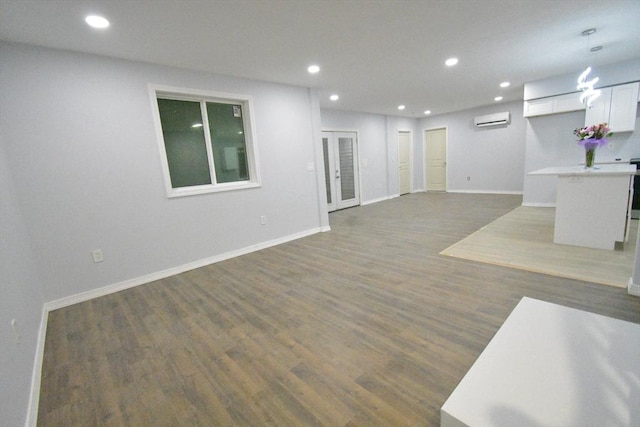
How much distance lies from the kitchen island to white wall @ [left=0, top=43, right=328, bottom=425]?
14.8 ft

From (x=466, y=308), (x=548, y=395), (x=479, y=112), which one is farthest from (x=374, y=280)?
(x=479, y=112)

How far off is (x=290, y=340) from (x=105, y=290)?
96.8 inches

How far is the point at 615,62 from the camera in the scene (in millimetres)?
4691

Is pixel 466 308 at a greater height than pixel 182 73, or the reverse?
pixel 182 73

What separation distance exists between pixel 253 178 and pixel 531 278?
3.78m

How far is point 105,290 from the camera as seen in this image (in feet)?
10.3

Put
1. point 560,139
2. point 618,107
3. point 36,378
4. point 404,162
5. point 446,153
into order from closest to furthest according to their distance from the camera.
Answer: point 36,378 < point 618,107 < point 560,139 < point 446,153 < point 404,162

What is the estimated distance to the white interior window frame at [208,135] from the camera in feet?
11.1

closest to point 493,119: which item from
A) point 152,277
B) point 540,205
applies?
point 540,205

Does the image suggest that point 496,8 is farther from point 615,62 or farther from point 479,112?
point 479,112

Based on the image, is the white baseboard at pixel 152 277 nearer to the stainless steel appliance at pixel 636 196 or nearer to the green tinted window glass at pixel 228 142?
the green tinted window glass at pixel 228 142

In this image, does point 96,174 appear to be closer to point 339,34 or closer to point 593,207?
point 339,34

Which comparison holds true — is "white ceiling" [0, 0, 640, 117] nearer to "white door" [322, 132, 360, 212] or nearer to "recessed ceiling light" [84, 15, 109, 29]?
"recessed ceiling light" [84, 15, 109, 29]

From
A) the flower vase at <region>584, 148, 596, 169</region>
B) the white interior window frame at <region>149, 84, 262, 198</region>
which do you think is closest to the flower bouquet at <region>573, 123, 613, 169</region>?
the flower vase at <region>584, 148, 596, 169</region>
